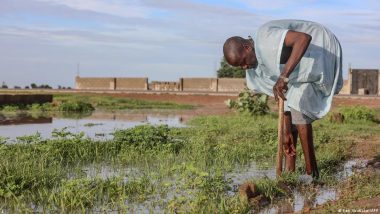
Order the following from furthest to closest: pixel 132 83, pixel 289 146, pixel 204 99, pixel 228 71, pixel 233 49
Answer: pixel 228 71 < pixel 132 83 < pixel 204 99 < pixel 289 146 < pixel 233 49

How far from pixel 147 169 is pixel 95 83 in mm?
34536

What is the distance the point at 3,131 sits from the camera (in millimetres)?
11172

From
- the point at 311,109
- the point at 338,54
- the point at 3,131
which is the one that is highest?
the point at 338,54

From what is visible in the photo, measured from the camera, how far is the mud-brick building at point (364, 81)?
31.8m

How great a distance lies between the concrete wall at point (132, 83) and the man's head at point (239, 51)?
32.3m

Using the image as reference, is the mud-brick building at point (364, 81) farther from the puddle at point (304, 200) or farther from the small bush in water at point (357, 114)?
the puddle at point (304, 200)

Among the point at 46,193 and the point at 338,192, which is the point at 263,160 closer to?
the point at 338,192

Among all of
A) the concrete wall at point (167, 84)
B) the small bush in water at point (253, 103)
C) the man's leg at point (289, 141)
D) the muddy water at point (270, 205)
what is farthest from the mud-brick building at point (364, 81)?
the man's leg at point (289, 141)

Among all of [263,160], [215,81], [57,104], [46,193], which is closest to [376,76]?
[215,81]

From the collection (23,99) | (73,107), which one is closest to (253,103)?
(73,107)

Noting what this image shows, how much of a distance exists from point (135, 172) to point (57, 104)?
1520cm

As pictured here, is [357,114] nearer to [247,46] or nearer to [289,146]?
[289,146]

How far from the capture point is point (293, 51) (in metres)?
4.55

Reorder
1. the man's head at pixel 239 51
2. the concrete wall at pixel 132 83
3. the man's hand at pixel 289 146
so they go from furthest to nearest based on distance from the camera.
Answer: the concrete wall at pixel 132 83 < the man's hand at pixel 289 146 < the man's head at pixel 239 51
